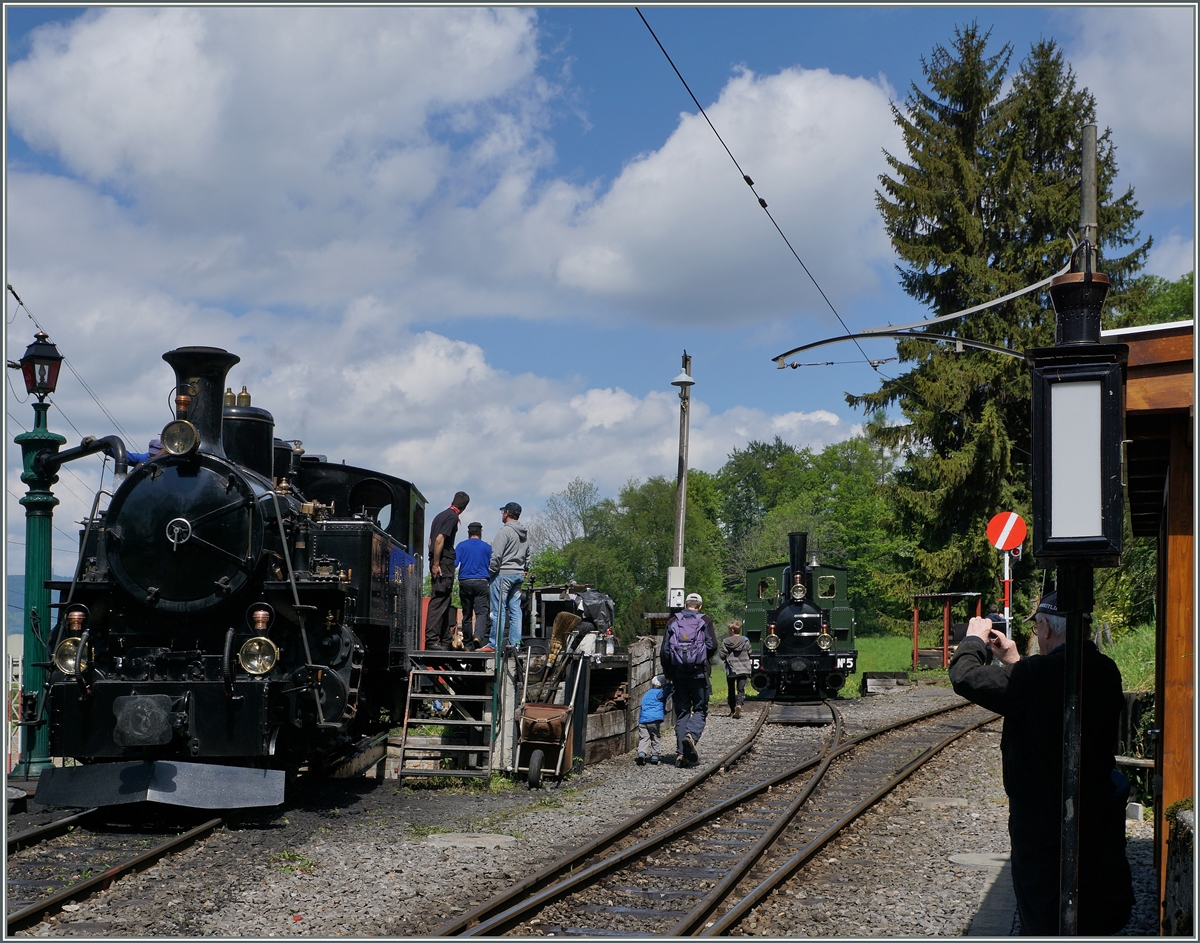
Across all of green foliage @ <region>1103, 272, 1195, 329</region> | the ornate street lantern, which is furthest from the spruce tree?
the ornate street lantern

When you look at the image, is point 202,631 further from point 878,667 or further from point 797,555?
point 878,667

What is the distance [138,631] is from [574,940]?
5.75 m

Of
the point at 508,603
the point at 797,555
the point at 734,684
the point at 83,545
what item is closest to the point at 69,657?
the point at 83,545

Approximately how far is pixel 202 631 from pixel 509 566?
3.61 m

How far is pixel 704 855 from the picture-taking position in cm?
821

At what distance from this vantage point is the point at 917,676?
28719mm

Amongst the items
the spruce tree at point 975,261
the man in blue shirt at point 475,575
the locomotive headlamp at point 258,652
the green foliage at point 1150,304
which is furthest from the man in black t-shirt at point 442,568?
the spruce tree at point 975,261

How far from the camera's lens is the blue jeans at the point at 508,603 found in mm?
12414

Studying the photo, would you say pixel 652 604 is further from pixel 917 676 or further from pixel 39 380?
pixel 39 380

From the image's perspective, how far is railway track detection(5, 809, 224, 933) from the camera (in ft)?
20.7

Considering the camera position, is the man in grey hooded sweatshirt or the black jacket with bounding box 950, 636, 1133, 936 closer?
the black jacket with bounding box 950, 636, 1133, 936

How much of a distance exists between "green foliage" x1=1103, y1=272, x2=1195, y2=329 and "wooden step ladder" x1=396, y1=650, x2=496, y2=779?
42.4 feet

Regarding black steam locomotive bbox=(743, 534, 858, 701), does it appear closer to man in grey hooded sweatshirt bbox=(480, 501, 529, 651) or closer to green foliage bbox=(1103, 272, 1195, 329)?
green foliage bbox=(1103, 272, 1195, 329)

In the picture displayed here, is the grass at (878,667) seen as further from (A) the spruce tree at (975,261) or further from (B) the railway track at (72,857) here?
(B) the railway track at (72,857)
